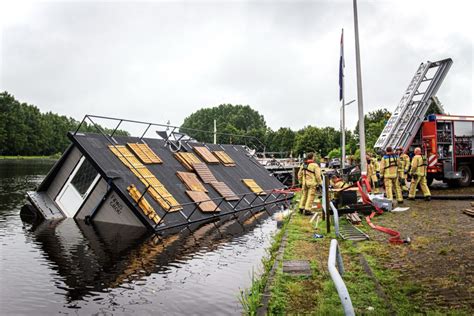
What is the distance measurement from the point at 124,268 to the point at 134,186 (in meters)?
5.34

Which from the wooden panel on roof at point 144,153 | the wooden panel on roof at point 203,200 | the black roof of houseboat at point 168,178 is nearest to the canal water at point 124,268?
the black roof of houseboat at point 168,178

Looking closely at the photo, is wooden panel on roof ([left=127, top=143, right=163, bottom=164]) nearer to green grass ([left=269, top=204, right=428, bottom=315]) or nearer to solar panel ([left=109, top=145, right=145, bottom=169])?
solar panel ([left=109, top=145, right=145, bottom=169])

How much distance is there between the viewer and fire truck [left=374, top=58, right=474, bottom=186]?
21062 mm

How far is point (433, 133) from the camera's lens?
68.3 feet

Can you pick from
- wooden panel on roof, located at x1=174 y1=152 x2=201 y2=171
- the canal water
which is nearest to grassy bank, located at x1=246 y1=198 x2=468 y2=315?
the canal water

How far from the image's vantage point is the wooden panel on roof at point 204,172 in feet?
64.9

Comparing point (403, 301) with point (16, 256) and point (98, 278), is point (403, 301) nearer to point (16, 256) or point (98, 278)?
point (98, 278)

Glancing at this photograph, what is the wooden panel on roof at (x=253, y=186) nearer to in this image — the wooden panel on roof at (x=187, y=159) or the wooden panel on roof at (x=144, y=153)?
the wooden panel on roof at (x=187, y=159)

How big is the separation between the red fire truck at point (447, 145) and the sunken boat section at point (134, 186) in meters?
8.86

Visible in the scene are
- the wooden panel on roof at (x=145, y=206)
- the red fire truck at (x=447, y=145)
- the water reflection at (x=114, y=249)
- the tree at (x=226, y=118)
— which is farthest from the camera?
the tree at (x=226, y=118)

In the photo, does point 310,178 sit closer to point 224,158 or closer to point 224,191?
point 224,191

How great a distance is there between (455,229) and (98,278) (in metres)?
9.31

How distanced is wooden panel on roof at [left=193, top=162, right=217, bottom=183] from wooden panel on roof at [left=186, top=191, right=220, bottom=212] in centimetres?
167

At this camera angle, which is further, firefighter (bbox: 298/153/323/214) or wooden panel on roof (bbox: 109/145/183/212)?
wooden panel on roof (bbox: 109/145/183/212)
